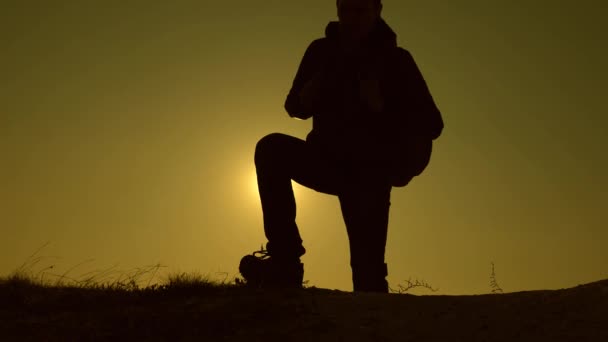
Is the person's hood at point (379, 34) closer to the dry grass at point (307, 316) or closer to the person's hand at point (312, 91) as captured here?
the person's hand at point (312, 91)

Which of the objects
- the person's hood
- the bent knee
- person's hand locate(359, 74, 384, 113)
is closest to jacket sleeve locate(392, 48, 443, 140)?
the person's hood

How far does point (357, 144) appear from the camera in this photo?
5047 mm

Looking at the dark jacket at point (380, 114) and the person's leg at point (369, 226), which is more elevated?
the dark jacket at point (380, 114)

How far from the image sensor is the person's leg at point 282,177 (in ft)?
16.2

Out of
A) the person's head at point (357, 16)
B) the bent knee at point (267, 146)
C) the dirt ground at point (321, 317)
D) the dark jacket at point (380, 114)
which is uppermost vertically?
the person's head at point (357, 16)

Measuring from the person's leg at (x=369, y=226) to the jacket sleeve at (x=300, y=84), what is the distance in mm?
627

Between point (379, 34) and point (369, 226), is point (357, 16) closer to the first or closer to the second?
point (379, 34)

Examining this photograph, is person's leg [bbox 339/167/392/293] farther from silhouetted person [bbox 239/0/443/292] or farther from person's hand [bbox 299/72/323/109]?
person's hand [bbox 299/72/323/109]

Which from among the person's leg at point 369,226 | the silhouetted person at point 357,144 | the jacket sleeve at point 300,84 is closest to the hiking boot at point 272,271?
the silhouetted person at point 357,144

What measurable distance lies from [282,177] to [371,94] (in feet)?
2.80

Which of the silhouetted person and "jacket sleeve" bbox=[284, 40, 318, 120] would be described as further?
"jacket sleeve" bbox=[284, 40, 318, 120]

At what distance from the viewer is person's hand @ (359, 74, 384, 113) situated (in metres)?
4.87

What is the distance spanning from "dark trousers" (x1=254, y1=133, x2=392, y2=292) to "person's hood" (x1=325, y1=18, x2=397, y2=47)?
0.88m

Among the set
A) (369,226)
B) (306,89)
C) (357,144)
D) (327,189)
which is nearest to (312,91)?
(306,89)
